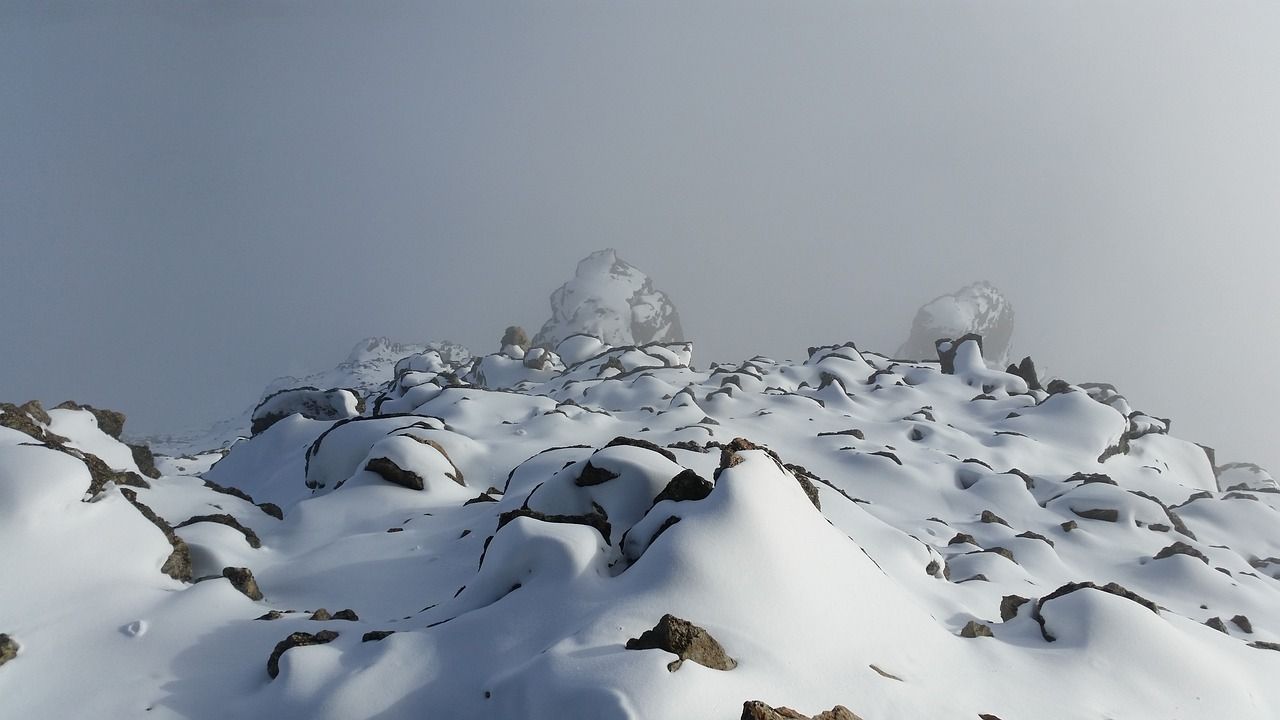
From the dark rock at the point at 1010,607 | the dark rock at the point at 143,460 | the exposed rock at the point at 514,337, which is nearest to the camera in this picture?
the dark rock at the point at 1010,607

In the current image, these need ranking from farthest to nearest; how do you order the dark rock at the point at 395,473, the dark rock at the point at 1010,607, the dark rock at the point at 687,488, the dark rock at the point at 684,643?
1. the dark rock at the point at 395,473
2. the dark rock at the point at 1010,607
3. the dark rock at the point at 687,488
4. the dark rock at the point at 684,643

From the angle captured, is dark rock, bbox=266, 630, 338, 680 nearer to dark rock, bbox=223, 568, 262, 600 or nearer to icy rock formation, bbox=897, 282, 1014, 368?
dark rock, bbox=223, 568, 262, 600

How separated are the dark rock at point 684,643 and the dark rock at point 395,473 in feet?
52.7

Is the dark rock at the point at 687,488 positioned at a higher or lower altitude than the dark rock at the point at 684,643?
higher

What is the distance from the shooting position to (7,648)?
11688 millimetres

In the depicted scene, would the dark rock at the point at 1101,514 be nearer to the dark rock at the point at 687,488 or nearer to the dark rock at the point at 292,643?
the dark rock at the point at 687,488

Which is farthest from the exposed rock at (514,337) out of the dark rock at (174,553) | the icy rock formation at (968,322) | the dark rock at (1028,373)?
the icy rock formation at (968,322)

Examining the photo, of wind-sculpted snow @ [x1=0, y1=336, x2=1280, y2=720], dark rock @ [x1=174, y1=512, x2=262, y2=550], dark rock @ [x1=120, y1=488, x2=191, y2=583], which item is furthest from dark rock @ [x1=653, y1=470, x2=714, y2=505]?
dark rock @ [x1=174, y1=512, x2=262, y2=550]

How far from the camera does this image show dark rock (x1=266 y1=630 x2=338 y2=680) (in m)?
11.6

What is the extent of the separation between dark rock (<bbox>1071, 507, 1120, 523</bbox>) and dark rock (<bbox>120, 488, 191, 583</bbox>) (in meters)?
39.3

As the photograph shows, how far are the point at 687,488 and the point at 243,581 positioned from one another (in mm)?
11018

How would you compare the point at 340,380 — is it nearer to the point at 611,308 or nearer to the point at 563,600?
the point at 611,308

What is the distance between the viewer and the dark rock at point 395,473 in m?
24.0

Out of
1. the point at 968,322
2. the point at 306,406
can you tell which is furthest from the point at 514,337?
the point at 968,322
